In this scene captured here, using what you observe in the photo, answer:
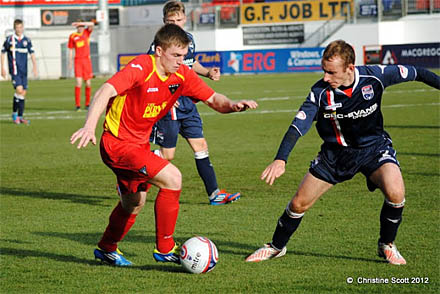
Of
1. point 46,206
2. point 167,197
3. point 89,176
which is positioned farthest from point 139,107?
point 89,176

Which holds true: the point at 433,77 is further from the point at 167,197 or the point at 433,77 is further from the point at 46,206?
the point at 46,206

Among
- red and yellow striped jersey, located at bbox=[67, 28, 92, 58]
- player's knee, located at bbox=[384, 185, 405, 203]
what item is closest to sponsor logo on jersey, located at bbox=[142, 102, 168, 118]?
player's knee, located at bbox=[384, 185, 405, 203]

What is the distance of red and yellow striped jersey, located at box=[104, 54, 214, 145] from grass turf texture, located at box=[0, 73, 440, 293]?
1.05 m

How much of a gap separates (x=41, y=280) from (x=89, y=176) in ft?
17.3

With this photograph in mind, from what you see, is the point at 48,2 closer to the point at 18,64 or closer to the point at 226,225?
the point at 18,64

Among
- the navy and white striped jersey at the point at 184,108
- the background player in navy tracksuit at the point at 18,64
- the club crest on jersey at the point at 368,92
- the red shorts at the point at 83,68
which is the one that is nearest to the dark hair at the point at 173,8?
the navy and white striped jersey at the point at 184,108

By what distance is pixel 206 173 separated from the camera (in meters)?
8.71

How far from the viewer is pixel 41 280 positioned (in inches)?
221

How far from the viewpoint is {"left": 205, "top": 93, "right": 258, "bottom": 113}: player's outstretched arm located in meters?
5.72

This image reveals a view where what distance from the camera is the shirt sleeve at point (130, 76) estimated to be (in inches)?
212

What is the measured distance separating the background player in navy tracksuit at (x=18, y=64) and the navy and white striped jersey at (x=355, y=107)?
43.7ft

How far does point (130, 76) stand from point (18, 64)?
13983 millimetres

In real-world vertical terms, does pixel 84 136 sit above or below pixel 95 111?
below

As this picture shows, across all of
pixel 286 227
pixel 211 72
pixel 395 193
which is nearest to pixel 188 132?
pixel 211 72
